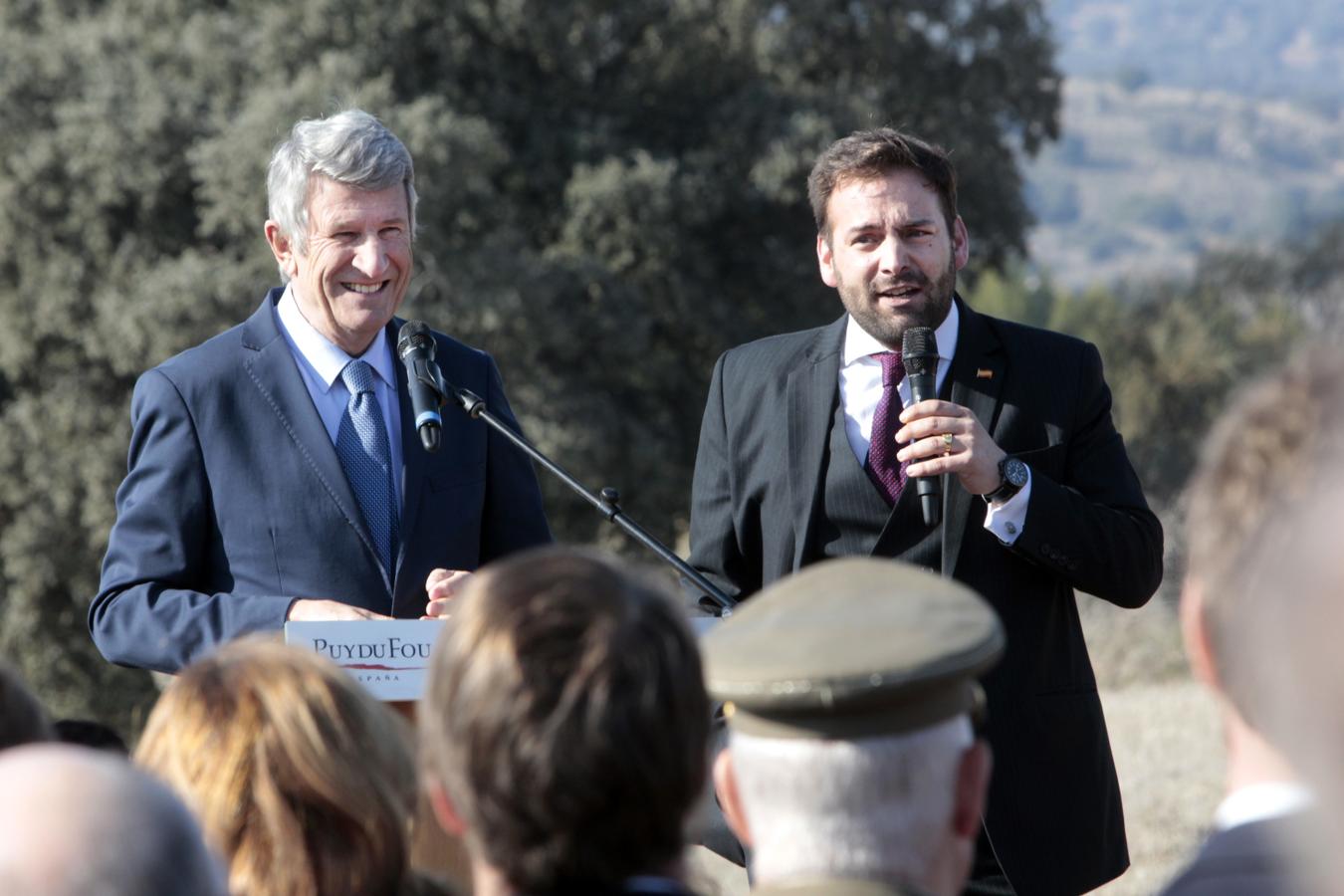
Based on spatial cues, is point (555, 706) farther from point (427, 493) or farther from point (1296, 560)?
point (427, 493)

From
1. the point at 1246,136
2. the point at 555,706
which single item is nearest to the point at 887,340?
the point at 555,706

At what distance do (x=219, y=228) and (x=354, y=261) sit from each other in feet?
46.5

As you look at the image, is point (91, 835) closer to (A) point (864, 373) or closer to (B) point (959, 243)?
(A) point (864, 373)

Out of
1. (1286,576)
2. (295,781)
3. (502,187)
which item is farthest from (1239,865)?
(502,187)

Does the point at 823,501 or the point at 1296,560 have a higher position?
the point at 1296,560

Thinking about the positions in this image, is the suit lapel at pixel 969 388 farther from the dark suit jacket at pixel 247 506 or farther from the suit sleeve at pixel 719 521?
the dark suit jacket at pixel 247 506

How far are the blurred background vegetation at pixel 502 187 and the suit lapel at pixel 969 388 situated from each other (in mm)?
11606

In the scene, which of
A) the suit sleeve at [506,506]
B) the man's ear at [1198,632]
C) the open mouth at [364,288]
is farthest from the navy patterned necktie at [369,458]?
the man's ear at [1198,632]

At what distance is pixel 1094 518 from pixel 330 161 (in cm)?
172

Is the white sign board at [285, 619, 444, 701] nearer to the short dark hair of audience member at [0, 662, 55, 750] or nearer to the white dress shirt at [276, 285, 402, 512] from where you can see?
the white dress shirt at [276, 285, 402, 512]

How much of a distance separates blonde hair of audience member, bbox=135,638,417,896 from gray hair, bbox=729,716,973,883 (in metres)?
0.46

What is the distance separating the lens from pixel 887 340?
12.5 feet

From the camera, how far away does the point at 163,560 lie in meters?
3.53

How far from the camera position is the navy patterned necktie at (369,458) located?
3.65 meters
